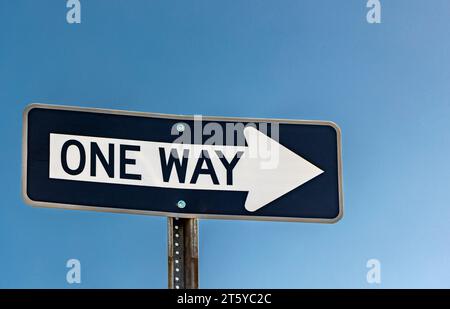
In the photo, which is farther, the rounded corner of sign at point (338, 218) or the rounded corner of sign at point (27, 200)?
the rounded corner of sign at point (338, 218)

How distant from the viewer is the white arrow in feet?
7.00

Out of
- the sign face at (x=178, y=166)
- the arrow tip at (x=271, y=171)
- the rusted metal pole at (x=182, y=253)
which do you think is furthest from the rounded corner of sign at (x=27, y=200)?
the arrow tip at (x=271, y=171)

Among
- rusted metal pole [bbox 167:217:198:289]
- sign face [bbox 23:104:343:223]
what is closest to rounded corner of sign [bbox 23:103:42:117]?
sign face [bbox 23:104:343:223]

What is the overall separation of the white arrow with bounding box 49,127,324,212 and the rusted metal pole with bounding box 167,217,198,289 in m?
0.11

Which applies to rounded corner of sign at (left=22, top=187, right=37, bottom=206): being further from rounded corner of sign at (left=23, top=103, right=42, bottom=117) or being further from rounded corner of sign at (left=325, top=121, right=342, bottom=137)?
rounded corner of sign at (left=325, top=121, right=342, bottom=137)

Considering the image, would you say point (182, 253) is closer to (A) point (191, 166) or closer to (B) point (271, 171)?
(A) point (191, 166)

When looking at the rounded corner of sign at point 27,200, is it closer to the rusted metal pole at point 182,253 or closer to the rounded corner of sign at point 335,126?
the rusted metal pole at point 182,253

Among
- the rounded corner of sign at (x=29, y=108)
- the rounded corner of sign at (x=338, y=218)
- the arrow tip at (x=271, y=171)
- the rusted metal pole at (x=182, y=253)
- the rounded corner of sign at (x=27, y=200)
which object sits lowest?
the rusted metal pole at (x=182, y=253)

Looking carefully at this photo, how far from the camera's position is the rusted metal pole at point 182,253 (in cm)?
210

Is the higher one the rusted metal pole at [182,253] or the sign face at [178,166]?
the sign face at [178,166]

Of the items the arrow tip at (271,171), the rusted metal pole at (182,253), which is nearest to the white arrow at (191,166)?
the arrow tip at (271,171)

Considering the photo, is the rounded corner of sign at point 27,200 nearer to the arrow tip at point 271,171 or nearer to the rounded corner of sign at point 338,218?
the arrow tip at point 271,171
